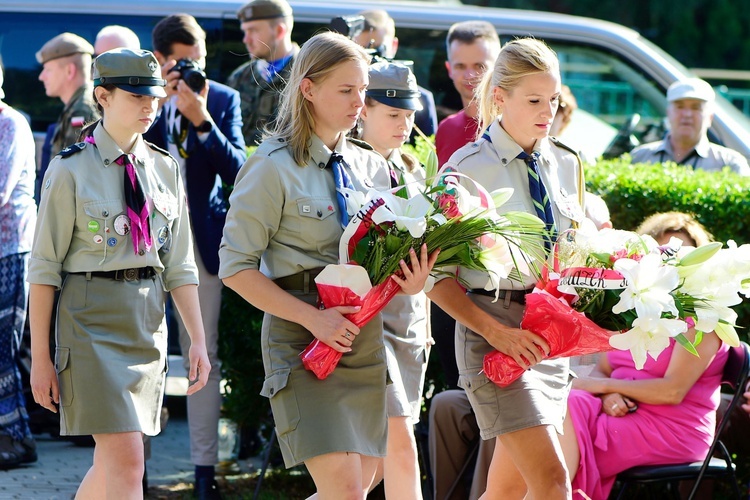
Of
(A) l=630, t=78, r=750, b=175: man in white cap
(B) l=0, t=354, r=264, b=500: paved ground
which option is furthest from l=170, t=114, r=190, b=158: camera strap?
(A) l=630, t=78, r=750, b=175: man in white cap

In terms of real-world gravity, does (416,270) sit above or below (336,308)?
above

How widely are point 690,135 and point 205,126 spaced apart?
11.5 ft

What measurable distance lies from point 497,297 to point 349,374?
566 millimetres

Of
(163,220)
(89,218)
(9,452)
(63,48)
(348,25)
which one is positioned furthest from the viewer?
(63,48)

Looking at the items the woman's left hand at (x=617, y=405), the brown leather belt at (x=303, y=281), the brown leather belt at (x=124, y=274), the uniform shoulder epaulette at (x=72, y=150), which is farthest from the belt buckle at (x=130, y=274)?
the woman's left hand at (x=617, y=405)

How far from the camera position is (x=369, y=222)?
3.63m

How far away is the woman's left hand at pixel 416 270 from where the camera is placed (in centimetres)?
366

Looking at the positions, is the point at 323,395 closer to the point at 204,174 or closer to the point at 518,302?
the point at 518,302

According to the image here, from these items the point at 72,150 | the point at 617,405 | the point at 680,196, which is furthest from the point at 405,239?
the point at 680,196

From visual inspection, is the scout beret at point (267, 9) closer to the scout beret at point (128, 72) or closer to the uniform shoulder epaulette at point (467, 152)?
the scout beret at point (128, 72)

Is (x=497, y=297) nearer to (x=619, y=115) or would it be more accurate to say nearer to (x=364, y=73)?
(x=364, y=73)

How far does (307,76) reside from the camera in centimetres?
388

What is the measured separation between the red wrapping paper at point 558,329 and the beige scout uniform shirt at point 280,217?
0.68m

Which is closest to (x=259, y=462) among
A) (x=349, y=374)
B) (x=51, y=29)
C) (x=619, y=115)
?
(x=349, y=374)
